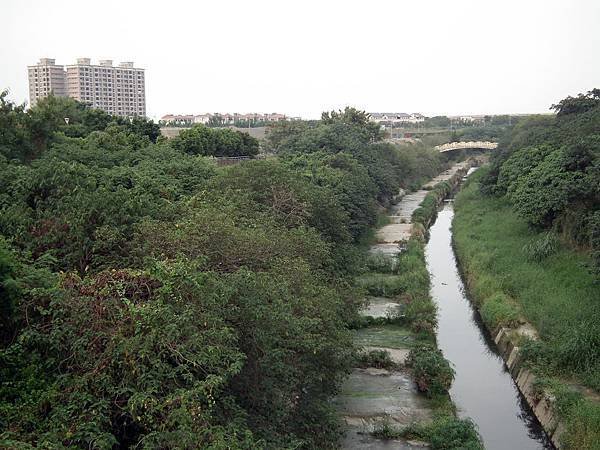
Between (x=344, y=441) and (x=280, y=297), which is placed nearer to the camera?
(x=280, y=297)

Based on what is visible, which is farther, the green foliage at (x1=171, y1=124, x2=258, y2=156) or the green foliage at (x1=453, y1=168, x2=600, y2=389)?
the green foliage at (x1=171, y1=124, x2=258, y2=156)

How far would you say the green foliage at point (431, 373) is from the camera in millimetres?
17016

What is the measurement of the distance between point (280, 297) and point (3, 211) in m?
6.42

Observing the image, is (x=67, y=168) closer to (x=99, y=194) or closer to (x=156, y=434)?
(x=99, y=194)

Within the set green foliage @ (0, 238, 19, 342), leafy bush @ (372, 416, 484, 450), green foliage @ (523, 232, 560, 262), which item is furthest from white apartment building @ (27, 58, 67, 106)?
green foliage @ (0, 238, 19, 342)

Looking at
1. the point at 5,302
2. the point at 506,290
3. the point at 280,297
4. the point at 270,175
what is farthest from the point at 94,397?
the point at 506,290

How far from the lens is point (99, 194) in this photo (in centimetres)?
1429

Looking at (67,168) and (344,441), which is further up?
(67,168)

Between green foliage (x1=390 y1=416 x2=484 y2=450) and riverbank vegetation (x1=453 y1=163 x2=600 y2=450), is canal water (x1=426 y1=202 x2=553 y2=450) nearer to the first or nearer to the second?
riverbank vegetation (x1=453 y1=163 x2=600 y2=450)

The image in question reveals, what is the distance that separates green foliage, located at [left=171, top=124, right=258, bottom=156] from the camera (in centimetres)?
3591

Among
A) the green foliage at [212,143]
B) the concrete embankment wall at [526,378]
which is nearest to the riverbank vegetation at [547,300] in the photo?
the concrete embankment wall at [526,378]

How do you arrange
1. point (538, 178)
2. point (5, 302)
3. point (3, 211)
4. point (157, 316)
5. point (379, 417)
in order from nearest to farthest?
point (157, 316) → point (5, 302) → point (3, 211) → point (379, 417) → point (538, 178)

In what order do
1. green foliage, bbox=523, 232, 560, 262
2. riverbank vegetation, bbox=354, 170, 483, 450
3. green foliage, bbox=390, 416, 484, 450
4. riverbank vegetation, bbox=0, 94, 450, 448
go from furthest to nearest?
green foliage, bbox=523, 232, 560, 262 < riverbank vegetation, bbox=354, 170, 483, 450 < green foliage, bbox=390, 416, 484, 450 < riverbank vegetation, bbox=0, 94, 450, 448

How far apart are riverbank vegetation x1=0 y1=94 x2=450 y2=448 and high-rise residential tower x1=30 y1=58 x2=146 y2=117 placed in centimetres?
6683
